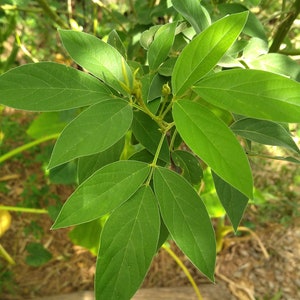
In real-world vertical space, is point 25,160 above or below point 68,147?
below

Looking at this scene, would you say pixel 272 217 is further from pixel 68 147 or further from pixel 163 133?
pixel 68 147

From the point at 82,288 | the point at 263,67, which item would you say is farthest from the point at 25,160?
the point at 263,67

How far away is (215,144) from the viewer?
0.47m

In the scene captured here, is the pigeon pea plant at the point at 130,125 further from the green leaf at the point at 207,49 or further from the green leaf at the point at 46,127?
the green leaf at the point at 46,127

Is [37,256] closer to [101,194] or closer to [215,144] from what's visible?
[101,194]

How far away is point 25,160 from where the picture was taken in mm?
2092

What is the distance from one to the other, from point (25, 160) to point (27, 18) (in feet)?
3.34

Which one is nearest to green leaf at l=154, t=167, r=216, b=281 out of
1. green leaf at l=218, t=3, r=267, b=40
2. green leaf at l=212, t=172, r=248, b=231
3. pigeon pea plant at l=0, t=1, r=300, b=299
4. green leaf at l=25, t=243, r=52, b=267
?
pigeon pea plant at l=0, t=1, r=300, b=299

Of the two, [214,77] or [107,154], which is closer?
[214,77]

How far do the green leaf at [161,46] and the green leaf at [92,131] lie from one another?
0.45 feet

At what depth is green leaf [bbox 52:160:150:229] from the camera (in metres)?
0.51

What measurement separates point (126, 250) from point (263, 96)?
258mm

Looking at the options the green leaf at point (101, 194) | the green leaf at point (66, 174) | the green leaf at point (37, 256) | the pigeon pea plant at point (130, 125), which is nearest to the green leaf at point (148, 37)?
the pigeon pea plant at point (130, 125)

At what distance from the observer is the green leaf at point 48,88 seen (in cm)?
53
